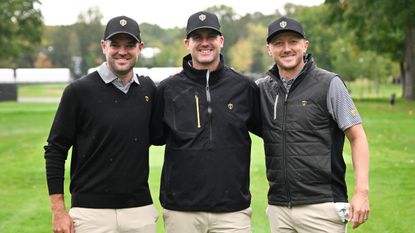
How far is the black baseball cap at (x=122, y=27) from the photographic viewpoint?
18.5ft

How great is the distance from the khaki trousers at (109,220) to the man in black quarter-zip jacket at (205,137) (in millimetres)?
297

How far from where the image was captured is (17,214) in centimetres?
1122

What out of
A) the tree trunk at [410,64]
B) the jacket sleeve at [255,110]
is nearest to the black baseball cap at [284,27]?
the jacket sleeve at [255,110]

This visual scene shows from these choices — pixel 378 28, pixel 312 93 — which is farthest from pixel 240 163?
pixel 378 28

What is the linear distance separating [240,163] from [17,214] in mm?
6378

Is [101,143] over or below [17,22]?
below

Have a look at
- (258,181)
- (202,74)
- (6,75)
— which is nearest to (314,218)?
(202,74)

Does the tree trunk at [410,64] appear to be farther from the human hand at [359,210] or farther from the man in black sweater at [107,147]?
the man in black sweater at [107,147]

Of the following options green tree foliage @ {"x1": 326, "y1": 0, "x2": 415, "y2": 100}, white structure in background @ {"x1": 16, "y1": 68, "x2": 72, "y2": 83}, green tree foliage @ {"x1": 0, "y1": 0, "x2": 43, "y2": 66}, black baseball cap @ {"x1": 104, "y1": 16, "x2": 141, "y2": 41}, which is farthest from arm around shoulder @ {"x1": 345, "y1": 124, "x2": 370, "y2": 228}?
white structure in background @ {"x1": 16, "y1": 68, "x2": 72, "y2": 83}

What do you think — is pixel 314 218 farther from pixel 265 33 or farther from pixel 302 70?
pixel 265 33

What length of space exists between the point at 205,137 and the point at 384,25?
122 feet

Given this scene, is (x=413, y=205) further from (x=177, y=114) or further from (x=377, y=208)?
(x=177, y=114)

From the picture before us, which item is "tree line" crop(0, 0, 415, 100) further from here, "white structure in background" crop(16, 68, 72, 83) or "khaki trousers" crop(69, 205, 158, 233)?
"khaki trousers" crop(69, 205, 158, 233)

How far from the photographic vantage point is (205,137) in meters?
5.64
